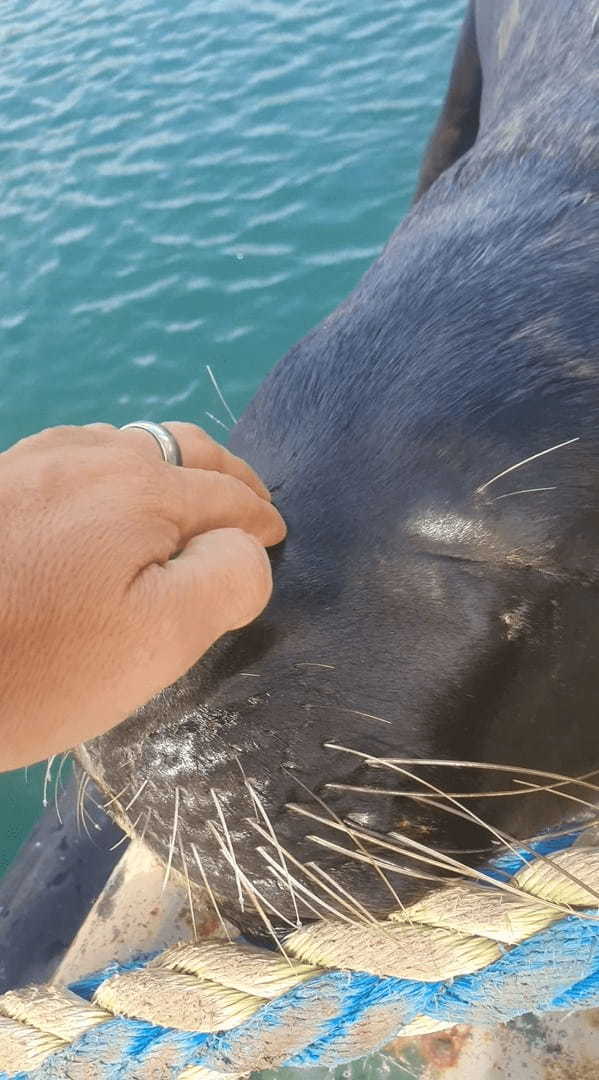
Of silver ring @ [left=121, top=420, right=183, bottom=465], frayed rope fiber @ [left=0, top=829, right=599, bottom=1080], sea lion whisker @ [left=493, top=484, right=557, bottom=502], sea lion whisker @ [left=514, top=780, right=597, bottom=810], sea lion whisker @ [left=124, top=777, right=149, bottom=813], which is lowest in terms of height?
frayed rope fiber @ [left=0, top=829, right=599, bottom=1080]

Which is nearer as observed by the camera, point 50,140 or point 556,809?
point 556,809

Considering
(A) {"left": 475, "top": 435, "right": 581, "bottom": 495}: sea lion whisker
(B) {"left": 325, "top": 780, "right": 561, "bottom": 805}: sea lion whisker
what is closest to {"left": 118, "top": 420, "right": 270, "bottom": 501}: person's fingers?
(A) {"left": 475, "top": 435, "right": 581, "bottom": 495}: sea lion whisker

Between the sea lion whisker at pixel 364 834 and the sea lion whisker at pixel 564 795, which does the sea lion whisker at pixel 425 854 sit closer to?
the sea lion whisker at pixel 364 834

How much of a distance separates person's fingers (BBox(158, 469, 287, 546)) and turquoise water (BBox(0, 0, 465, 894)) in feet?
12.2

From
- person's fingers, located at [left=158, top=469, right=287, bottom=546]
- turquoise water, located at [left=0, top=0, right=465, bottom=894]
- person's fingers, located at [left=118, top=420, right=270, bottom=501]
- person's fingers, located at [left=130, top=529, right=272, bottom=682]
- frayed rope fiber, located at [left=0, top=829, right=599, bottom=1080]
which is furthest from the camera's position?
turquoise water, located at [left=0, top=0, right=465, bottom=894]

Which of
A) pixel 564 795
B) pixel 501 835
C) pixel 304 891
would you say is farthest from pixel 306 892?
pixel 564 795

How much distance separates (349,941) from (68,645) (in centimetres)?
104

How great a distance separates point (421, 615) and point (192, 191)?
304 inches

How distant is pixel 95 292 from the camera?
7.94 metres

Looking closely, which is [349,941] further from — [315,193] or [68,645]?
[315,193]

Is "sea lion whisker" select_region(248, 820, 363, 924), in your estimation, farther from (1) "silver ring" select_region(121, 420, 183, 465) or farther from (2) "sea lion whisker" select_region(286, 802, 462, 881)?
(1) "silver ring" select_region(121, 420, 183, 465)

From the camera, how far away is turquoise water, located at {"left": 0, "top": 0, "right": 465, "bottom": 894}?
7.04 metres

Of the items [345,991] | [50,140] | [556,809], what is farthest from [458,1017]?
[50,140]

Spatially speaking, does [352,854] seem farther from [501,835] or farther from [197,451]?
[197,451]
